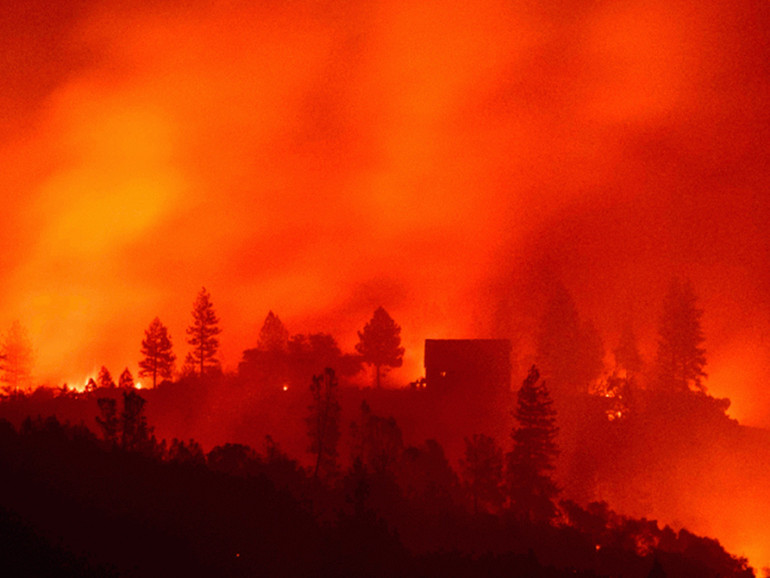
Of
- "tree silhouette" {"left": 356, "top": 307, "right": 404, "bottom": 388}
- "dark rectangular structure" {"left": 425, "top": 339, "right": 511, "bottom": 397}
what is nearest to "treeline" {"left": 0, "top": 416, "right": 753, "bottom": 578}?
"dark rectangular structure" {"left": 425, "top": 339, "right": 511, "bottom": 397}

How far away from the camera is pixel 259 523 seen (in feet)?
96.5

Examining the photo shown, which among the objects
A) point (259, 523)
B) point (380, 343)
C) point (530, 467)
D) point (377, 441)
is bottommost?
point (259, 523)

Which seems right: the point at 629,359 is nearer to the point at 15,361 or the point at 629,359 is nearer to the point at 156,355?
the point at 156,355

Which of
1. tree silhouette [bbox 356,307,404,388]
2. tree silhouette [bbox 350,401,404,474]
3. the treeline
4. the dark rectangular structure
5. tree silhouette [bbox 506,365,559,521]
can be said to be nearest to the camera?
the treeline

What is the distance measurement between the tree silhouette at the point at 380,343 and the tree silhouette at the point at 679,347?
30.2 meters

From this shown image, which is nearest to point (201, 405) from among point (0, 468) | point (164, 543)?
point (0, 468)

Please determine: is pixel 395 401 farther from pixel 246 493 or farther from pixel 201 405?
pixel 246 493

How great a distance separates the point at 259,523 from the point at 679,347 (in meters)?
63.8

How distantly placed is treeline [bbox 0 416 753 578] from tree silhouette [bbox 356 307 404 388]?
25.8 metres

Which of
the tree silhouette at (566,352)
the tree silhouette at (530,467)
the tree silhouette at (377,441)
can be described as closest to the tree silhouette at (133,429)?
the tree silhouette at (377,441)

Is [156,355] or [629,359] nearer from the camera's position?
[156,355]

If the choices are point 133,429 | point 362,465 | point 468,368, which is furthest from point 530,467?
point 133,429

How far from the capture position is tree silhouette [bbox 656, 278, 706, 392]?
269 feet

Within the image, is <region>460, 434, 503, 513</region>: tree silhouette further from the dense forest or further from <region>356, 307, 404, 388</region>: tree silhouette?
<region>356, 307, 404, 388</region>: tree silhouette
